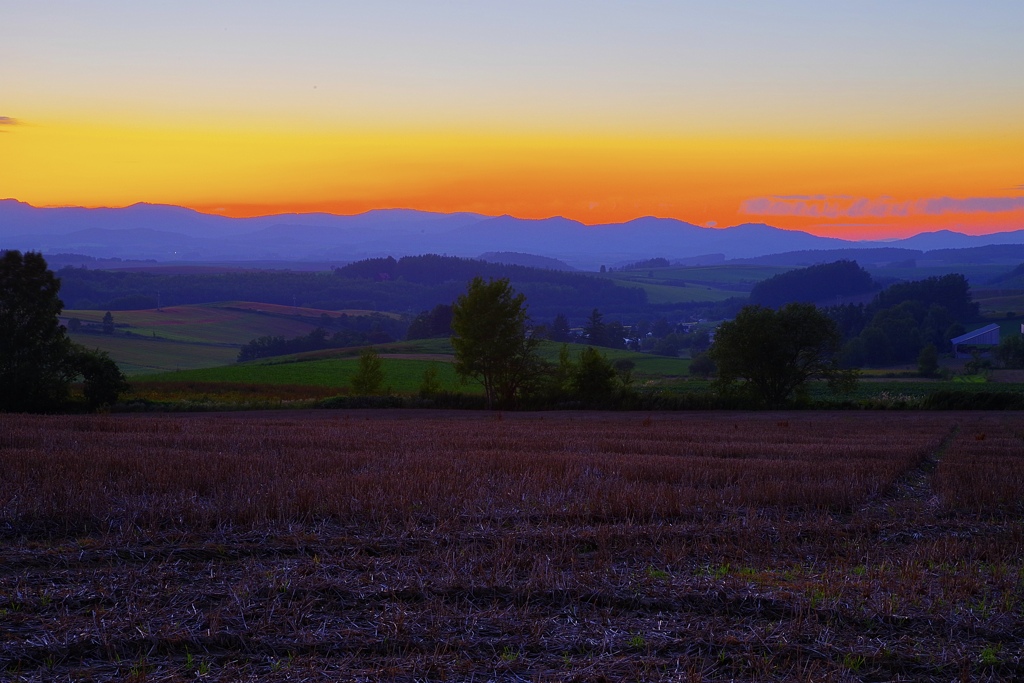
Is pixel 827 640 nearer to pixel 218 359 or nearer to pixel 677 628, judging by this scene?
pixel 677 628

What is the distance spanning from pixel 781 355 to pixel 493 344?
20.2 m

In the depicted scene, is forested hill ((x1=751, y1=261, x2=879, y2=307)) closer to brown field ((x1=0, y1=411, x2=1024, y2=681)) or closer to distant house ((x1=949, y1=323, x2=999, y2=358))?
distant house ((x1=949, y1=323, x2=999, y2=358))

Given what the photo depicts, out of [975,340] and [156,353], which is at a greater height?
[975,340]

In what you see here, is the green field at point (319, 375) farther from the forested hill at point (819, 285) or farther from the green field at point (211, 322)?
the forested hill at point (819, 285)

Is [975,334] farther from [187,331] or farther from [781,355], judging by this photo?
[187,331]

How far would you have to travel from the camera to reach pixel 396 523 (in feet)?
29.6

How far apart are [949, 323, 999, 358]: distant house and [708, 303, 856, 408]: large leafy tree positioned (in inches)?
2431

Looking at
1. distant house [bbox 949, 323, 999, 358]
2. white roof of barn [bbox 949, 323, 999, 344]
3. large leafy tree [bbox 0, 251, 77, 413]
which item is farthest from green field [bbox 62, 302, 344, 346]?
white roof of barn [bbox 949, 323, 999, 344]

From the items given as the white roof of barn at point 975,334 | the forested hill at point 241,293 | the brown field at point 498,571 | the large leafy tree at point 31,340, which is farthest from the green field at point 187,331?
the white roof of barn at point 975,334

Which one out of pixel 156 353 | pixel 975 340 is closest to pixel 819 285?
pixel 975 340

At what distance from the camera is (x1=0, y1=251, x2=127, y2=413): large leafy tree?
43.4 meters

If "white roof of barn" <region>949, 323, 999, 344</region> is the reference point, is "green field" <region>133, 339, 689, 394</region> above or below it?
below

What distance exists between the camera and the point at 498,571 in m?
7.05

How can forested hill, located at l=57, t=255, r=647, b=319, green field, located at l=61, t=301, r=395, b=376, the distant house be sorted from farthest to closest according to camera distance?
forested hill, located at l=57, t=255, r=647, b=319 → the distant house → green field, located at l=61, t=301, r=395, b=376
